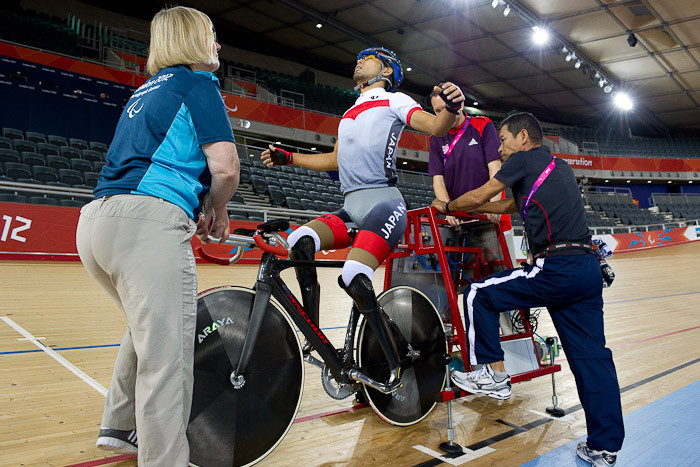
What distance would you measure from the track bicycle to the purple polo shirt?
4.01ft

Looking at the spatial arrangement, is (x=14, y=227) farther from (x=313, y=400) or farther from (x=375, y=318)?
(x=375, y=318)

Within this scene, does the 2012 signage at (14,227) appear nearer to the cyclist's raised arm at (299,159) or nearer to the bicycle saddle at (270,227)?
the cyclist's raised arm at (299,159)

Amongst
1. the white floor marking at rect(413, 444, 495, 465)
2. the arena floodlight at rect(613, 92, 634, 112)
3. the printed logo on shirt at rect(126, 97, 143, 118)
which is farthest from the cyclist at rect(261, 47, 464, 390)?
the arena floodlight at rect(613, 92, 634, 112)

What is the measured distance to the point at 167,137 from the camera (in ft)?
4.17

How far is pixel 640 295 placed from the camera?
777 cm

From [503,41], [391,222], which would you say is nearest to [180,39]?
[391,222]

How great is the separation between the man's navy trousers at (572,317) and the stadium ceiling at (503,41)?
42.9 ft

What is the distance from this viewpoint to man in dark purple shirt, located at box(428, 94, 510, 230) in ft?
9.25

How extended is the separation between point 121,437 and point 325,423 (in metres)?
0.96

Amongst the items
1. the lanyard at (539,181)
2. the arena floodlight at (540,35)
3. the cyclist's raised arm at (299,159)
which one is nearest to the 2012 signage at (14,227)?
the cyclist's raised arm at (299,159)

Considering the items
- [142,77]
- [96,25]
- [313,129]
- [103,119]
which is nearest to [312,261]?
[103,119]

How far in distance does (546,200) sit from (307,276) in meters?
1.15

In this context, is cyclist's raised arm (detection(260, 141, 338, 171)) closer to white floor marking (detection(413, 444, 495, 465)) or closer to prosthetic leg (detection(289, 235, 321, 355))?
prosthetic leg (detection(289, 235, 321, 355))

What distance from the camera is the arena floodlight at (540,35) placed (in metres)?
14.7
